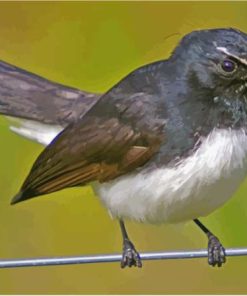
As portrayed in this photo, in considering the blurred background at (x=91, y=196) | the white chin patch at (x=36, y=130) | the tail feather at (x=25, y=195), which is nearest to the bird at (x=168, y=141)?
the tail feather at (x=25, y=195)

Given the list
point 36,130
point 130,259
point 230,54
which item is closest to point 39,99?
point 36,130

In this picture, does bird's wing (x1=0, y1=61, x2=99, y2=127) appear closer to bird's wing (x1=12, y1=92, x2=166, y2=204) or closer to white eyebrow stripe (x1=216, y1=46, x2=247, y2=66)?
bird's wing (x1=12, y1=92, x2=166, y2=204)

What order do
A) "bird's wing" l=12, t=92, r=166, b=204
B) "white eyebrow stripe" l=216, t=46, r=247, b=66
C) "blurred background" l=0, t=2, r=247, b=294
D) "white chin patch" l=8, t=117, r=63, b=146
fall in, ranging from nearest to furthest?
"white eyebrow stripe" l=216, t=46, r=247, b=66 < "bird's wing" l=12, t=92, r=166, b=204 < "white chin patch" l=8, t=117, r=63, b=146 < "blurred background" l=0, t=2, r=247, b=294

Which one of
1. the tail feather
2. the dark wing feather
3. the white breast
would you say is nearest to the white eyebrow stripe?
the white breast

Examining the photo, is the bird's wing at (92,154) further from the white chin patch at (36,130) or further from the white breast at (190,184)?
the white chin patch at (36,130)

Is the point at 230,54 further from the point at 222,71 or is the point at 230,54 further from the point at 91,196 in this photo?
the point at 91,196

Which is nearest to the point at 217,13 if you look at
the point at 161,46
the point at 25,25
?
the point at 161,46

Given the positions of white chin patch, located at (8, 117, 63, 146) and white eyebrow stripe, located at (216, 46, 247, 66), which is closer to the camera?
white eyebrow stripe, located at (216, 46, 247, 66)
